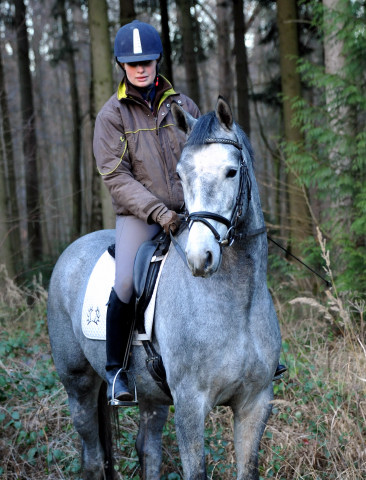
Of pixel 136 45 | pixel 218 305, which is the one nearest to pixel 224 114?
pixel 136 45

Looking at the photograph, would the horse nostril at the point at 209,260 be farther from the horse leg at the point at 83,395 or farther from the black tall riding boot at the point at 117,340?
the horse leg at the point at 83,395

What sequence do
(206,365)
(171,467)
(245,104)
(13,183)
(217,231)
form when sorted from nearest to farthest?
(217,231), (206,365), (171,467), (245,104), (13,183)

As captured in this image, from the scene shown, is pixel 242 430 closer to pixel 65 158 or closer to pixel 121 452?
→ pixel 121 452

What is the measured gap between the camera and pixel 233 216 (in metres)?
3.19

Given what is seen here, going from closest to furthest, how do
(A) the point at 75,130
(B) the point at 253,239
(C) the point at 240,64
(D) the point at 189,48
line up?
(B) the point at 253,239
(C) the point at 240,64
(D) the point at 189,48
(A) the point at 75,130

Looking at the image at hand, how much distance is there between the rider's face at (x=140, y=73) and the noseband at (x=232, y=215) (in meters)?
0.99

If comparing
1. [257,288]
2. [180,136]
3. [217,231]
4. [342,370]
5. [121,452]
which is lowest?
[121,452]

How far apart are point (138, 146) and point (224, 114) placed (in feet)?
2.62

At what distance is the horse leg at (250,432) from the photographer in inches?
136

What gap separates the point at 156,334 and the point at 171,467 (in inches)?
69.3

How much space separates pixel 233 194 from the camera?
3.17 metres

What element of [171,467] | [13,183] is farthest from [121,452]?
[13,183]

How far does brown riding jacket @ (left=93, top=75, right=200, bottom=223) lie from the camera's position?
12.7ft

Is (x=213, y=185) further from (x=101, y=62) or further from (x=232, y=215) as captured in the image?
(x=101, y=62)
